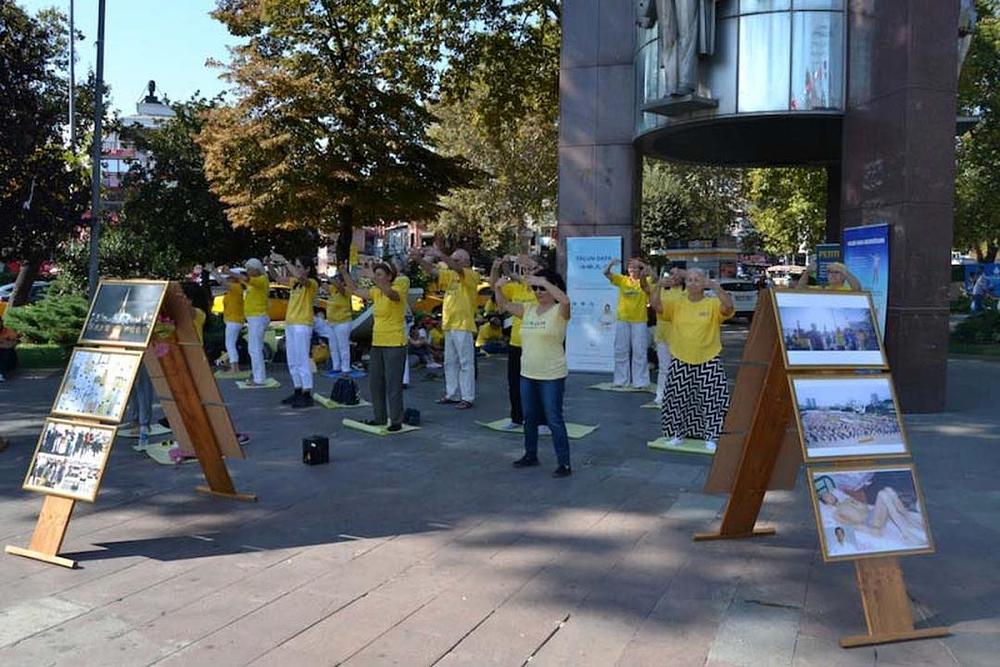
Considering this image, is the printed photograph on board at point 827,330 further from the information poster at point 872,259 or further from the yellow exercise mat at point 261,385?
the yellow exercise mat at point 261,385

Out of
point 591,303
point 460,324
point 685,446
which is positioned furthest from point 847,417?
point 591,303

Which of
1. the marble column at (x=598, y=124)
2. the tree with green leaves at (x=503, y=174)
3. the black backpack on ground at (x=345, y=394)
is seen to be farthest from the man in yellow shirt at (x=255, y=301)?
the tree with green leaves at (x=503, y=174)

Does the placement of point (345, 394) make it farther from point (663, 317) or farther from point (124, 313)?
point (124, 313)

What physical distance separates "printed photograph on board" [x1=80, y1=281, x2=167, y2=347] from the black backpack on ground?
5287 mm

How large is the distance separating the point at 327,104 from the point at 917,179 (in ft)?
49.8

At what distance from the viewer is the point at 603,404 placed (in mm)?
11516

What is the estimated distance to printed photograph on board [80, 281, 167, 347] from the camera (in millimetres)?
5629

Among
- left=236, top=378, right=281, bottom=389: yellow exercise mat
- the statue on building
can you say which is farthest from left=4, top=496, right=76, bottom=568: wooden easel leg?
the statue on building

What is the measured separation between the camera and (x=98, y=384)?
218 inches

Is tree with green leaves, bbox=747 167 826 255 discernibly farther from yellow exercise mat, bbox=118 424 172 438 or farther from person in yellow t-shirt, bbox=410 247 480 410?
yellow exercise mat, bbox=118 424 172 438

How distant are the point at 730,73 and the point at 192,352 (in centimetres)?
920

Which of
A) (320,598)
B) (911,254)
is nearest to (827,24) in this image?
(911,254)

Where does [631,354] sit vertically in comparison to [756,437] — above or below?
below

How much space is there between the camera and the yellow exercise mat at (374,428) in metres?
9.27
